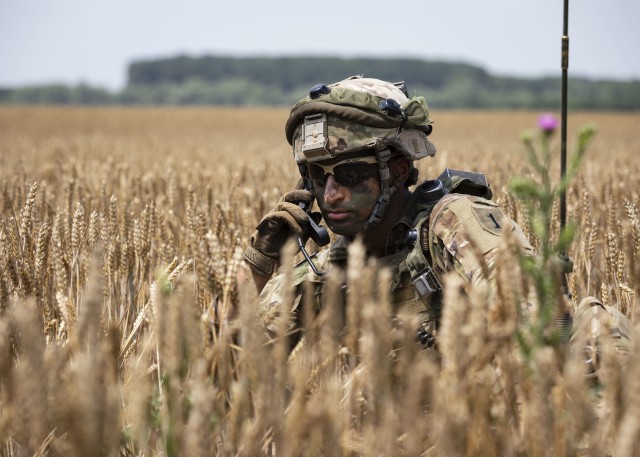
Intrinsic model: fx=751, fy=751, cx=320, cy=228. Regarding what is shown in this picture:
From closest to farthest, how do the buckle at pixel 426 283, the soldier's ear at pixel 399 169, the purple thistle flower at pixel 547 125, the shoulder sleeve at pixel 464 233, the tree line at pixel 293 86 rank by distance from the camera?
the purple thistle flower at pixel 547 125 → the shoulder sleeve at pixel 464 233 → the buckle at pixel 426 283 → the soldier's ear at pixel 399 169 → the tree line at pixel 293 86

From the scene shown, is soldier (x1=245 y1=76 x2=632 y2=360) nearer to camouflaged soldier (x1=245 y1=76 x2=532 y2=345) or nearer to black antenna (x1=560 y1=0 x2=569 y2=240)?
camouflaged soldier (x1=245 y1=76 x2=532 y2=345)

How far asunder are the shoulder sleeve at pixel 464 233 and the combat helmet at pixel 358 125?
1.21 ft

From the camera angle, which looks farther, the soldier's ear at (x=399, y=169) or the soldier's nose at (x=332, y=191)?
the soldier's ear at (x=399, y=169)

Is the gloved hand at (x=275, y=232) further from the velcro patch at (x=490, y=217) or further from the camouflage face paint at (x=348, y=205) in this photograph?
the velcro patch at (x=490, y=217)

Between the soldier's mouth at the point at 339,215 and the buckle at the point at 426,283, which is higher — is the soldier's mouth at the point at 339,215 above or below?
above

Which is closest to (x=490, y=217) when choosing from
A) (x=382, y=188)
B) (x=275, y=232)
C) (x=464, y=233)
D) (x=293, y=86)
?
(x=464, y=233)

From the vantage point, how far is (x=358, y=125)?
2.47 m

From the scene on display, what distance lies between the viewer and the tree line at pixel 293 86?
6475cm

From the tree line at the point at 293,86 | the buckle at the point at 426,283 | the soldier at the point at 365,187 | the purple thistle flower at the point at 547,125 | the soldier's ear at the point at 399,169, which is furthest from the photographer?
the tree line at the point at 293,86

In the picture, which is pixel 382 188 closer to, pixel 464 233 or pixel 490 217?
pixel 490 217

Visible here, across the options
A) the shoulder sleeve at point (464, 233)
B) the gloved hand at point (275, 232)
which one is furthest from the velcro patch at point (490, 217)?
the gloved hand at point (275, 232)

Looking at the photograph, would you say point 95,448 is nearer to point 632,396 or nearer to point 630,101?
point 632,396

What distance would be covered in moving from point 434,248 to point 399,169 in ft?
1.70

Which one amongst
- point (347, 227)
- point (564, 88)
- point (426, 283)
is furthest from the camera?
point (347, 227)
